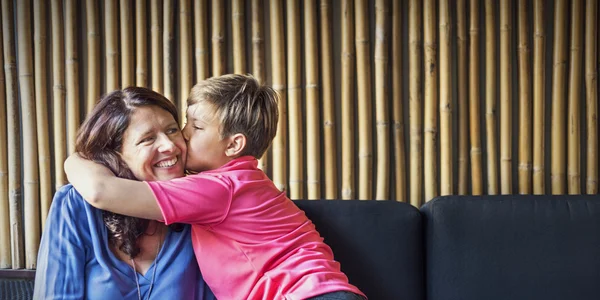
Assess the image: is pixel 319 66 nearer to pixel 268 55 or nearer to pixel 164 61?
pixel 268 55

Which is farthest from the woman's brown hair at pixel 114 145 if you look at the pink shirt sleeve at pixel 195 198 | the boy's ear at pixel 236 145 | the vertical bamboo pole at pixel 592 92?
the vertical bamboo pole at pixel 592 92

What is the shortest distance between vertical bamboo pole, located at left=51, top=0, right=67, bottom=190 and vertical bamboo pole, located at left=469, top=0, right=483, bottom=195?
157cm

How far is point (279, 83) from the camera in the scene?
218 centimetres

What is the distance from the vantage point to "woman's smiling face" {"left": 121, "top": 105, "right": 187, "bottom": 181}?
1.47m

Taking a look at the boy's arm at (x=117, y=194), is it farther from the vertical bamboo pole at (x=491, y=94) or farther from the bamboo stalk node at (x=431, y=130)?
the vertical bamboo pole at (x=491, y=94)

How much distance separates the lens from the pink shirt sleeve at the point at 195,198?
1.38m

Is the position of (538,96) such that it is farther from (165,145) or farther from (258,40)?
(165,145)

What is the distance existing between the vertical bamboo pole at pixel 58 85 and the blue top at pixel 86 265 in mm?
788

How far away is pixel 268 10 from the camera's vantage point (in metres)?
2.21

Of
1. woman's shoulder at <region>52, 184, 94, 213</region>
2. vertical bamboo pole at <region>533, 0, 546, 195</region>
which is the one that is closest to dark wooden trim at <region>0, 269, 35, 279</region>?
woman's shoulder at <region>52, 184, 94, 213</region>

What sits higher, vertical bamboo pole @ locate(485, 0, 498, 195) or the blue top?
vertical bamboo pole @ locate(485, 0, 498, 195)

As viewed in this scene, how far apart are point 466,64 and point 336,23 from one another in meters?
0.52

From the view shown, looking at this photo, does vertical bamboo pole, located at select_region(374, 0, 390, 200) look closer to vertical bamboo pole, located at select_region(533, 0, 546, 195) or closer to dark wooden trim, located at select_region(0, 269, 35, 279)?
vertical bamboo pole, located at select_region(533, 0, 546, 195)

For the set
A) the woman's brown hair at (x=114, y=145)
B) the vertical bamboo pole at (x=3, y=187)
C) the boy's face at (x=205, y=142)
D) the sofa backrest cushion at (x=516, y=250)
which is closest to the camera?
the woman's brown hair at (x=114, y=145)
